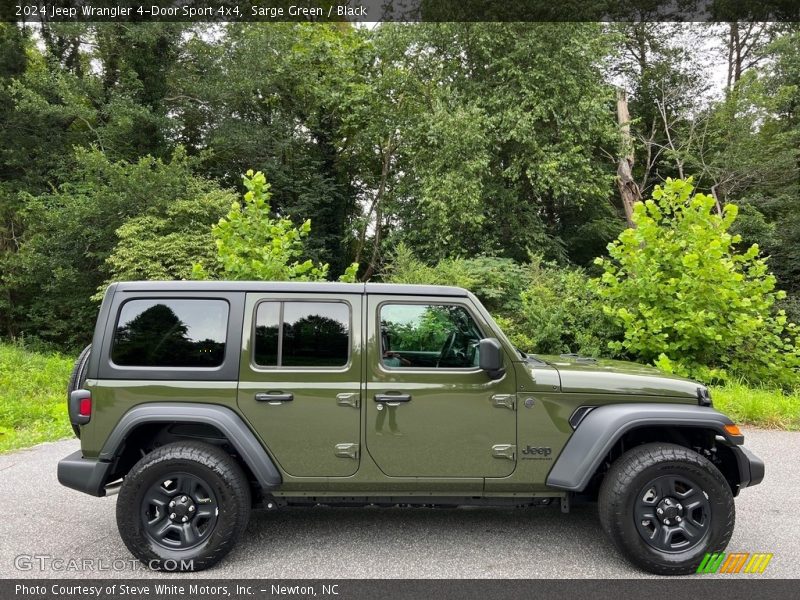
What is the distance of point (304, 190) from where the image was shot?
22359mm

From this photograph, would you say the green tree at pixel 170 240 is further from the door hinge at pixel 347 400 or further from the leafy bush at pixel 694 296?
the door hinge at pixel 347 400

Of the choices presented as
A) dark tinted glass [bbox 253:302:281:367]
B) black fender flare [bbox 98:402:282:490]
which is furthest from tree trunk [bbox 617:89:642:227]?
black fender flare [bbox 98:402:282:490]

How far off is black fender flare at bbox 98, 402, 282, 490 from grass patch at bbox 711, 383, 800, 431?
19.7 feet

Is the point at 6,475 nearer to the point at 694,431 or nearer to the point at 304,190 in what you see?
the point at 694,431

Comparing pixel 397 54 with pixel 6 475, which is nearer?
pixel 6 475

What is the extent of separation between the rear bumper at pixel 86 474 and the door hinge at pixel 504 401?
246cm

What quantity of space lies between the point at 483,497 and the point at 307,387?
1.35m

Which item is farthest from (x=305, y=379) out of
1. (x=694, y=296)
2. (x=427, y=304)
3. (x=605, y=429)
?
(x=694, y=296)

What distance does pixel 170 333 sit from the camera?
377 cm

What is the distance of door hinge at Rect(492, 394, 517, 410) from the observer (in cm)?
368

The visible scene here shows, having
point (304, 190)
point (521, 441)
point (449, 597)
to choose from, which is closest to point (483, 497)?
point (521, 441)

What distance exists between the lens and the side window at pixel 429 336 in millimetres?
3779

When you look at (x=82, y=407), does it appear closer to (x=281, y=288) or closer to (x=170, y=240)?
(x=281, y=288)

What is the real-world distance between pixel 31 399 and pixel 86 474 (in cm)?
859
